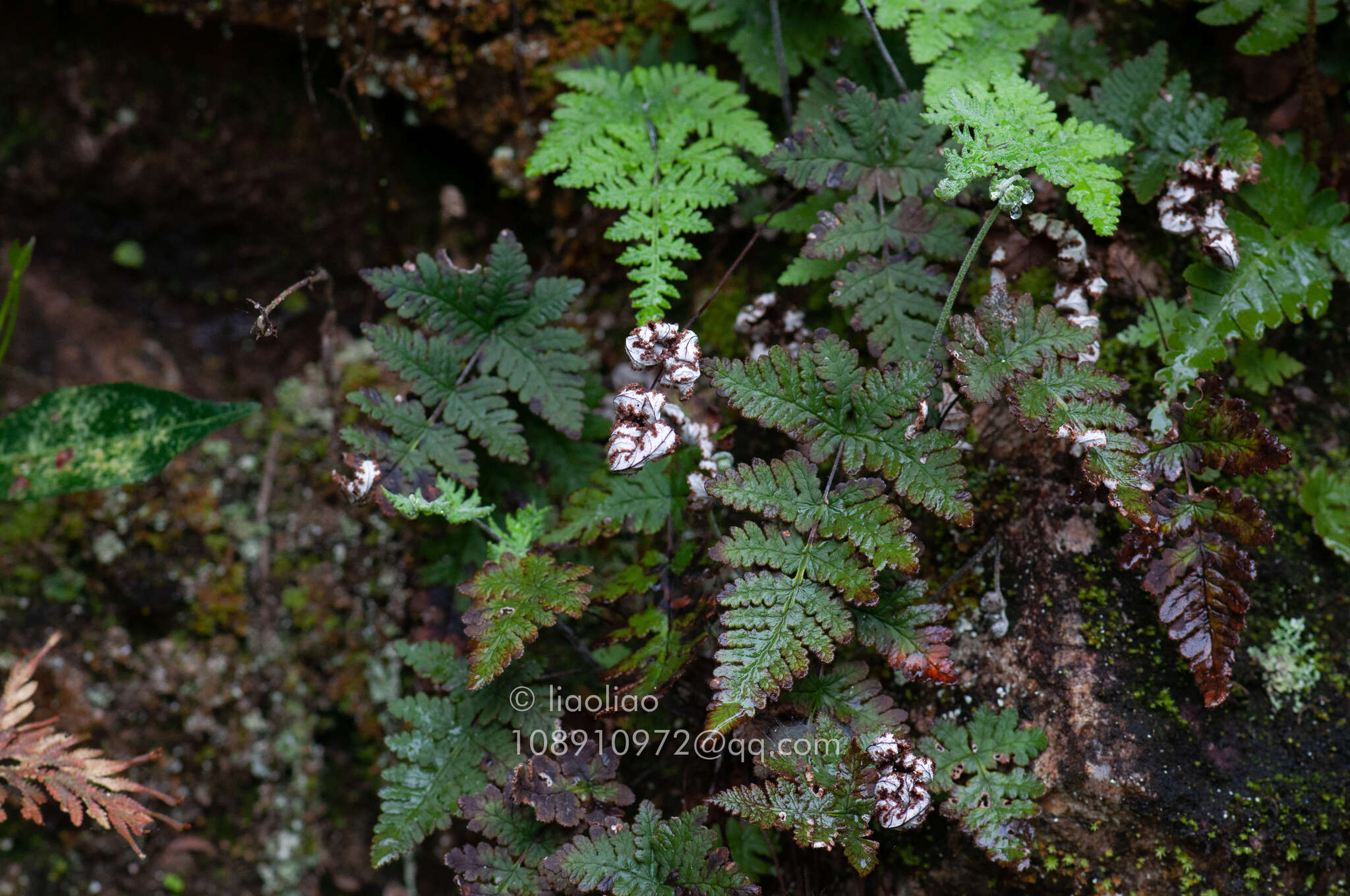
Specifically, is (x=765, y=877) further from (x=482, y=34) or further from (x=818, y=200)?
(x=482, y=34)

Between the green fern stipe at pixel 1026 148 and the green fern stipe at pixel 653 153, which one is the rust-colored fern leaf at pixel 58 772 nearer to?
the green fern stipe at pixel 653 153

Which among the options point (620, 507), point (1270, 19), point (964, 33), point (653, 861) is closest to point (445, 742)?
point (653, 861)

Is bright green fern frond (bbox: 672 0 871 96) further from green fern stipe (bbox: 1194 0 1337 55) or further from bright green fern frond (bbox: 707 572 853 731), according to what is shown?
bright green fern frond (bbox: 707 572 853 731)

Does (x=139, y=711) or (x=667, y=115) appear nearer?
(x=667, y=115)

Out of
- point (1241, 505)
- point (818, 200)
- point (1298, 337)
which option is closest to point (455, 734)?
point (818, 200)

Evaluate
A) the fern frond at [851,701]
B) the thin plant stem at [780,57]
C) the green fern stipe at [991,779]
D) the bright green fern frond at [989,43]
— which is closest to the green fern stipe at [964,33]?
the bright green fern frond at [989,43]

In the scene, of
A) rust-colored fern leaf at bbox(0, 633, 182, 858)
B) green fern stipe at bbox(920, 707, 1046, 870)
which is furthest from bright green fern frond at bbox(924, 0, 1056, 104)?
rust-colored fern leaf at bbox(0, 633, 182, 858)
